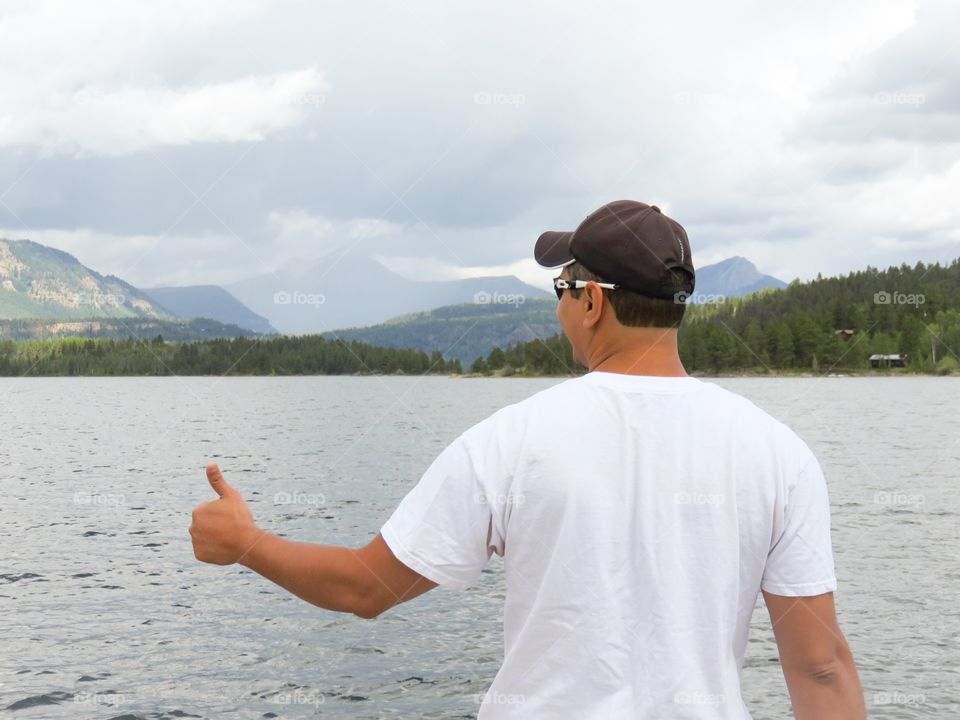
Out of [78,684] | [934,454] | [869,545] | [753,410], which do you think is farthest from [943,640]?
[934,454]

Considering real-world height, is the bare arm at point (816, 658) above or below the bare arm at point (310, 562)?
below

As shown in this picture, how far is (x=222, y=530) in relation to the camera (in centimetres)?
267

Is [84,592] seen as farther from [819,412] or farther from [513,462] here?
[819,412]

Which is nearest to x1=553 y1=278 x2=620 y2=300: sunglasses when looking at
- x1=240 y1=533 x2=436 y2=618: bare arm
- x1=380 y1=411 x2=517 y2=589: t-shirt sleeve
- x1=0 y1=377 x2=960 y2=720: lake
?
x1=380 y1=411 x2=517 y2=589: t-shirt sleeve

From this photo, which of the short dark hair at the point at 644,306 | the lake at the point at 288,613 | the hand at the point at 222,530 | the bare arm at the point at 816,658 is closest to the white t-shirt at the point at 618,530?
the bare arm at the point at 816,658

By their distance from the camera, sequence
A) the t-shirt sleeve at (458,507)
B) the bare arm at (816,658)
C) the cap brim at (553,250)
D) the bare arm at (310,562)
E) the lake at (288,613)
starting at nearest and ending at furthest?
the t-shirt sleeve at (458,507) → the bare arm at (310,562) → the bare arm at (816,658) → the cap brim at (553,250) → the lake at (288,613)

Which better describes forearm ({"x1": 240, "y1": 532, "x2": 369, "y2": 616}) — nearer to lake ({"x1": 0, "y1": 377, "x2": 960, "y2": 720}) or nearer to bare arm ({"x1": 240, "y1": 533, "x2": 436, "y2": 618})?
bare arm ({"x1": 240, "y1": 533, "x2": 436, "y2": 618})

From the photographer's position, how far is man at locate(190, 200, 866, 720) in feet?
8.29

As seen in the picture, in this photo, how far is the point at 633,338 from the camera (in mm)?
2811

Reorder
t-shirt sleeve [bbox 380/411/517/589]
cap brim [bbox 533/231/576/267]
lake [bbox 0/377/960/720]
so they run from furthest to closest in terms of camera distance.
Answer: lake [bbox 0/377/960/720]
cap brim [bbox 533/231/576/267]
t-shirt sleeve [bbox 380/411/517/589]

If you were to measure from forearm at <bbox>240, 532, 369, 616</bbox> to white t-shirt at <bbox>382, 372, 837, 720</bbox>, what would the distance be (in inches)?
6.9

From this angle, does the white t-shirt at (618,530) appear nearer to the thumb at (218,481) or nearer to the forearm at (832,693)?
the forearm at (832,693)

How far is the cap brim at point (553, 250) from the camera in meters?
2.98

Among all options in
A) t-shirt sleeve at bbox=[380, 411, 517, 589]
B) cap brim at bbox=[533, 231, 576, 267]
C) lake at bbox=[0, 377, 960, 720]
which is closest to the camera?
t-shirt sleeve at bbox=[380, 411, 517, 589]
